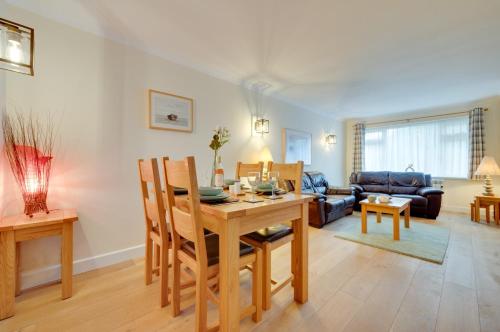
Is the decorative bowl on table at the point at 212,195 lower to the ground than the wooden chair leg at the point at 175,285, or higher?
higher

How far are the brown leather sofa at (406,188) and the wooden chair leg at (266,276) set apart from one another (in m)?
3.81

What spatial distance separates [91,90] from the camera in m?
2.01

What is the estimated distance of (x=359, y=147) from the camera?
571 cm

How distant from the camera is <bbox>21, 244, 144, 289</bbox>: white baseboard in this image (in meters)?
1.73

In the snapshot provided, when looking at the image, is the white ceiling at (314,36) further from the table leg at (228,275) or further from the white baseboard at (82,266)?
the white baseboard at (82,266)

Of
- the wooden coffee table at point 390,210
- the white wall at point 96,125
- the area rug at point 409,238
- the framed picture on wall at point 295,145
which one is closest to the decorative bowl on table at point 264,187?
the white wall at point 96,125

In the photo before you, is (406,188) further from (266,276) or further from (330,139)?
(266,276)

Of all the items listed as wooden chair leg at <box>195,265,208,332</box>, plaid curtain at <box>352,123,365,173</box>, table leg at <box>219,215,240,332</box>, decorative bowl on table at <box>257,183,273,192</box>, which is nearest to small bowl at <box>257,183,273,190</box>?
decorative bowl on table at <box>257,183,273,192</box>

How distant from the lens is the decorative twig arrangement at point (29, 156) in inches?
64.4

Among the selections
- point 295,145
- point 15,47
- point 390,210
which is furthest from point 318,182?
point 15,47

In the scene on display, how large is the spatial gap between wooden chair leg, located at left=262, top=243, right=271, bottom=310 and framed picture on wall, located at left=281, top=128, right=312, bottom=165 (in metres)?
2.87

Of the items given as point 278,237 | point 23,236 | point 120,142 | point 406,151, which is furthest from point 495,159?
point 23,236

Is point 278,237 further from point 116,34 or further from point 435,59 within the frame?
point 435,59

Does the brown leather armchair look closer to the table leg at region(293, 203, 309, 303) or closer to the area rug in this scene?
the area rug
